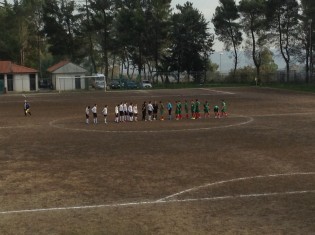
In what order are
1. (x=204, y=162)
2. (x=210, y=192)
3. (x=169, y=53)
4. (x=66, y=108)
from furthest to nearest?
(x=169, y=53)
(x=66, y=108)
(x=204, y=162)
(x=210, y=192)

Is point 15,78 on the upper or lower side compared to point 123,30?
lower

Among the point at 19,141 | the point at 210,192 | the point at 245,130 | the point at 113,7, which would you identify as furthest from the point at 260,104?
the point at 113,7

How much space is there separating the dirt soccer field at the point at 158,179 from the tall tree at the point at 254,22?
5393 centimetres

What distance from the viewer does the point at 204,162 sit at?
18.6 metres

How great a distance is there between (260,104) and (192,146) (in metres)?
23.3

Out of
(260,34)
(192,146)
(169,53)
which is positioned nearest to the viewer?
(192,146)

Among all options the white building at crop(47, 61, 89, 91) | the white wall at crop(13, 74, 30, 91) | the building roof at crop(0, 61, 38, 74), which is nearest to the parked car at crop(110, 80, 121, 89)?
the white building at crop(47, 61, 89, 91)

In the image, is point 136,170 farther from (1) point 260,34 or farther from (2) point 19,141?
(1) point 260,34

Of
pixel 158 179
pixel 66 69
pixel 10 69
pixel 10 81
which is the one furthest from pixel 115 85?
pixel 158 179

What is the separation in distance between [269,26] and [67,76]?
114ft

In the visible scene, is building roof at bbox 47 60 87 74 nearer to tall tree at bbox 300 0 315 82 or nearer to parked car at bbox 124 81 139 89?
parked car at bbox 124 81 139 89

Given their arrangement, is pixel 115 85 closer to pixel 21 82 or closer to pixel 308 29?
pixel 21 82

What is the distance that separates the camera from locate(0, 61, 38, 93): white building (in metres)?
68.2

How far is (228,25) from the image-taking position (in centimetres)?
8412
